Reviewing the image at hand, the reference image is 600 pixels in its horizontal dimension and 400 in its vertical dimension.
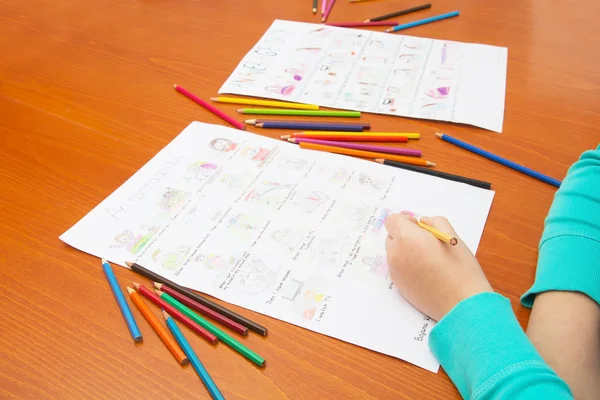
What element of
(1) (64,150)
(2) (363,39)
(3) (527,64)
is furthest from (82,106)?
(3) (527,64)

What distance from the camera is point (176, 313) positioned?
57 centimetres

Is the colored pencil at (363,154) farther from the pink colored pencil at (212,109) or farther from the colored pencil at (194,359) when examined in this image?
the colored pencil at (194,359)

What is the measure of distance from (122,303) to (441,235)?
1.11 ft

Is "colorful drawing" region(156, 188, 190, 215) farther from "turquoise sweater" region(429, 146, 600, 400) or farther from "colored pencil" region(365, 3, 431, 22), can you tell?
"colored pencil" region(365, 3, 431, 22)

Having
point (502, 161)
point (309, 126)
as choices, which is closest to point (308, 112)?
point (309, 126)

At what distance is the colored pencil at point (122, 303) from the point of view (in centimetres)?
56

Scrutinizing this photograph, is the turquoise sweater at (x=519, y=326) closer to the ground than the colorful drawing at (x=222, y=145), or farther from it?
closer to the ground

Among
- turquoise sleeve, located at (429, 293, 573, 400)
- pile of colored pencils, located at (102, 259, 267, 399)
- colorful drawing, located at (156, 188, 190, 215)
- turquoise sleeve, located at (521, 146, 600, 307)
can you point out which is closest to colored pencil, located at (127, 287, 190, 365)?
pile of colored pencils, located at (102, 259, 267, 399)

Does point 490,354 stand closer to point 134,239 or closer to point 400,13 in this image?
point 134,239

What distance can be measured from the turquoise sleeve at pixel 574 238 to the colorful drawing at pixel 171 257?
14.4 inches

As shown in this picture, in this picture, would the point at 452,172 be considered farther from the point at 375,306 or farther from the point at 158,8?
the point at 158,8

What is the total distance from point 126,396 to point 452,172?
0.47 metres

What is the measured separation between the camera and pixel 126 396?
1.69 feet

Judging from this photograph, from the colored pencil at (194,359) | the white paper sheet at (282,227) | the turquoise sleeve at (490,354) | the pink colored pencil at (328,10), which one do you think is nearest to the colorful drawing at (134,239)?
the white paper sheet at (282,227)
